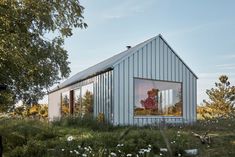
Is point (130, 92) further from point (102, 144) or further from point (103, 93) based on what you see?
point (102, 144)

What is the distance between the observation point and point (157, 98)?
59.4 ft

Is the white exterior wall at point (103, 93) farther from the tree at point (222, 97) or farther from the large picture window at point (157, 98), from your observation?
the tree at point (222, 97)

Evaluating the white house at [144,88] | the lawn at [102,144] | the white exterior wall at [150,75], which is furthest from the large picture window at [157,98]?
the lawn at [102,144]

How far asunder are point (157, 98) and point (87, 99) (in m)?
3.78

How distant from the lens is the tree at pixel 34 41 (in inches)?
478

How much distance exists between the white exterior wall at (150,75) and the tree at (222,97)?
16.7 m

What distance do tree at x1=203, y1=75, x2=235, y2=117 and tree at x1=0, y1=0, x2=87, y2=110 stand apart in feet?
76.8

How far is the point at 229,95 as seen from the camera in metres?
35.9

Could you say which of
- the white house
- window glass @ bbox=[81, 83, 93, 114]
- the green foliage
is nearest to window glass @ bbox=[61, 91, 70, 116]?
window glass @ bbox=[81, 83, 93, 114]

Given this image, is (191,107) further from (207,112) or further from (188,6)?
(207,112)

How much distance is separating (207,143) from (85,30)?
634cm

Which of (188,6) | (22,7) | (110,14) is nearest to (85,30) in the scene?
(110,14)

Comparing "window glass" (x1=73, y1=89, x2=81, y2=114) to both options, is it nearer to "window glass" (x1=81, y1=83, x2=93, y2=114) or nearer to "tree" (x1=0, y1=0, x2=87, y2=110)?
"window glass" (x1=81, y1=83, x2=93, y2=114)

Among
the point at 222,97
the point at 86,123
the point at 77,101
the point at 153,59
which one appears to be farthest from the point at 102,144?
the point at 222,97
